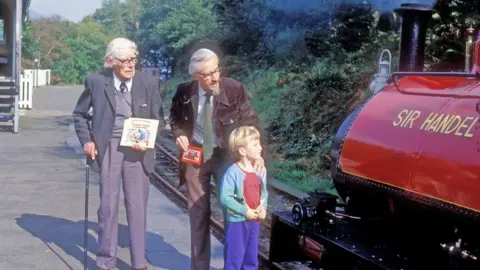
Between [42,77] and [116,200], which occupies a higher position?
[116,200]

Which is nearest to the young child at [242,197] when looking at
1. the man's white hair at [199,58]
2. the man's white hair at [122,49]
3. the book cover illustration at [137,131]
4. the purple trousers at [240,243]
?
the purple trousers at [240,243]

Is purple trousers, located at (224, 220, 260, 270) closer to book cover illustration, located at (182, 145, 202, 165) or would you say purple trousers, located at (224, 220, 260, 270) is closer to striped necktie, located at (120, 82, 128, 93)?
book cover illustration, located at (182, 145, 202, 165)

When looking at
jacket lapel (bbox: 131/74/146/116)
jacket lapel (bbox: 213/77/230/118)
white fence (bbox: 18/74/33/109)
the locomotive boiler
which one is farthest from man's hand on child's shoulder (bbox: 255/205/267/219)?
white fence (bbox: 18/74/33/109)

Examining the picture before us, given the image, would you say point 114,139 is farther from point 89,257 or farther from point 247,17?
point 247,17

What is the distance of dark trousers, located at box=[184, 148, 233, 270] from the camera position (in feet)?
16.2

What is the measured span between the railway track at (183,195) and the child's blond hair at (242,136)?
1.13 metres

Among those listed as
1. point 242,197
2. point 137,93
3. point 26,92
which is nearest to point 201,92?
point 137,93

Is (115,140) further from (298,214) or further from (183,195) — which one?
(183,195)

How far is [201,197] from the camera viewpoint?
4.98 metres

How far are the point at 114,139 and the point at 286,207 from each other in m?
3.38

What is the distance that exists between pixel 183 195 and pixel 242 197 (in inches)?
175

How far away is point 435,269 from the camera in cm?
376

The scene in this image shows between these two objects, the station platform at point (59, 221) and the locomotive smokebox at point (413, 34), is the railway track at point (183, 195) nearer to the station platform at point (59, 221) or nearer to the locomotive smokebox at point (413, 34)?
the station platform at point (59, 221)

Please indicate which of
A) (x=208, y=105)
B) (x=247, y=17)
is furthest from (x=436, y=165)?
(x=247, y=17)
